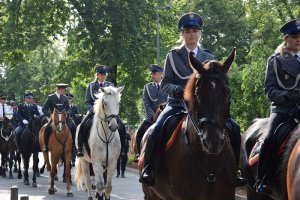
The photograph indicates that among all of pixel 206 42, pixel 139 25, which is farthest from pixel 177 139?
pixel 206 42

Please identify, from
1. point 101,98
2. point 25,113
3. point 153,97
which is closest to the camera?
point 101,98

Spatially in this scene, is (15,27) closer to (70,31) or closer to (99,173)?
(70,31)

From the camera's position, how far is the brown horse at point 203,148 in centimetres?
731

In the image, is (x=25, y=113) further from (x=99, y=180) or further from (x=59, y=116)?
(x=99, y=180)

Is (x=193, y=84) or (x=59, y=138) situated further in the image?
(x=59, y=138)

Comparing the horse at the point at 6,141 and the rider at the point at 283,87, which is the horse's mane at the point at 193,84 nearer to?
the rider at the point at 283,87

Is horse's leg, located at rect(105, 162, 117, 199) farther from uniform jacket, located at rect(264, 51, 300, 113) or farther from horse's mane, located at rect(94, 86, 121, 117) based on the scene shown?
uniform jacket, located at rect(264, 51, 300, 113)

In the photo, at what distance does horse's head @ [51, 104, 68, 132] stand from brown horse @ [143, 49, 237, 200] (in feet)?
37.6

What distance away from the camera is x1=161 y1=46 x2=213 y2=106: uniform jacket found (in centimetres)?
888

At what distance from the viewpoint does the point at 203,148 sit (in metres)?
7.63

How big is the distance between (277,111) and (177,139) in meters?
1.30

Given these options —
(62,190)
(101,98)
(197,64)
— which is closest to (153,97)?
(101,98)

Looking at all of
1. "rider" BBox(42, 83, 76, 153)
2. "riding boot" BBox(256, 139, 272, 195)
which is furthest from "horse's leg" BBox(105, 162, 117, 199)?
"riding boot" BBox(256, 139, 272, 195)

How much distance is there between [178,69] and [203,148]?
1574 millimetres
